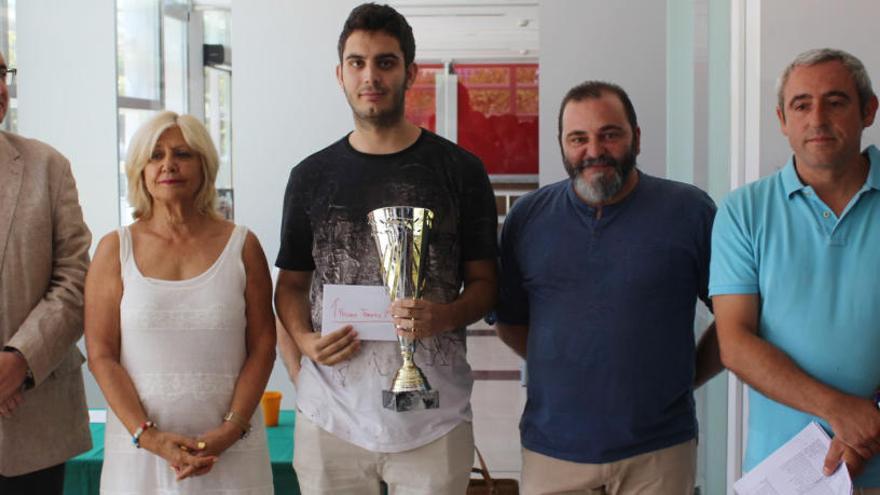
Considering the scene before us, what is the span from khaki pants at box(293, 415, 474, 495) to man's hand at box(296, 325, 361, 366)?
0.56ft

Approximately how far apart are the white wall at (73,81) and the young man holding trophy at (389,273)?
3.12 meters

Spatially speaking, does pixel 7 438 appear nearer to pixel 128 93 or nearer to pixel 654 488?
pixel 654 488

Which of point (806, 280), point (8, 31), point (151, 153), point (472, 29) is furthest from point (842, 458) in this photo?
point (472, 29)

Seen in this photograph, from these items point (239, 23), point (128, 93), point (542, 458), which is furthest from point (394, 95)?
point (128, 93)

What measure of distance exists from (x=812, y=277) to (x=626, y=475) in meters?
0.65

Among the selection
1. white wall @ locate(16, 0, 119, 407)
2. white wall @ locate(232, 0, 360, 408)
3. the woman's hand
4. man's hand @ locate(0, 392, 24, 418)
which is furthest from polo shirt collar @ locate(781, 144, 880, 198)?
white wall @ locate(16, 0, 119, 407)

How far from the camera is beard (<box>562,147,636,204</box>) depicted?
2.26 meters

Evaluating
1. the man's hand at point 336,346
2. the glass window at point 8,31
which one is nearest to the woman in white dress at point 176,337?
the man's hand at point 336,346

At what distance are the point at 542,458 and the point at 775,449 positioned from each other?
1.84ft

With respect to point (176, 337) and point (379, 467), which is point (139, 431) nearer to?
point (176, 337)

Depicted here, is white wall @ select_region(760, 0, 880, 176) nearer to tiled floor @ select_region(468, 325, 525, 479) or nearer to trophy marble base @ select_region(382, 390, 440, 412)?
trophy marble base @ select_region(382, 390, 440, 412)

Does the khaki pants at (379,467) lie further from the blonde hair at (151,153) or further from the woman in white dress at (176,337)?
the blonde hair at (151,153)

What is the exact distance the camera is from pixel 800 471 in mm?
1908

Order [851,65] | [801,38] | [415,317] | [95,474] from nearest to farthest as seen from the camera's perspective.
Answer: [851,65] < [415,317] < [801,38] < [95,474]
